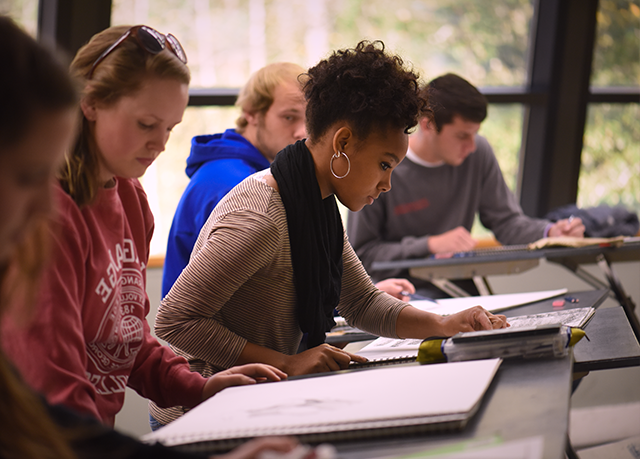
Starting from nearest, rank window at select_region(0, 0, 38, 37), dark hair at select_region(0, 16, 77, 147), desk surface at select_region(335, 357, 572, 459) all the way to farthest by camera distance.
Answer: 1. dark hair at select_region(0, 16, 77, 147)
2. desk surface at select_region(335, 357, 572, 459)
3. window at select_region(0, 0, 38, 37)

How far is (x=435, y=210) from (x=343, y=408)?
1889 millimetres

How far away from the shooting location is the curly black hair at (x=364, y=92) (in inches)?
48.2

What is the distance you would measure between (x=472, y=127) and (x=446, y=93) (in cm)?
17

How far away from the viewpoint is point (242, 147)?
73.2 inches

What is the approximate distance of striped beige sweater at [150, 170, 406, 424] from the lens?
112cm

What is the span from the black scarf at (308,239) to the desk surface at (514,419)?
45 centimetres

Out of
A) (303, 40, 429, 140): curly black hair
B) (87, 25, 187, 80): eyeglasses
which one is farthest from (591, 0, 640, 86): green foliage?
(87, 25, 187, 80): eyeglasses

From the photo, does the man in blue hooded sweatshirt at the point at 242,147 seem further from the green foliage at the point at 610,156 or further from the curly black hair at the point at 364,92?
the green foliage at the point at 610,156

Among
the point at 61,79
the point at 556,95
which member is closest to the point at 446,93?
the point at 556,95

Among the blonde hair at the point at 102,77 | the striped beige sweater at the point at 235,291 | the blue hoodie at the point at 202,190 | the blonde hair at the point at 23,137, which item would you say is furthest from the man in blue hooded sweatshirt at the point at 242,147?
the blonde hair at the point at 23,137

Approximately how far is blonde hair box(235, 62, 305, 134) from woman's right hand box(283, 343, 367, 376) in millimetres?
990

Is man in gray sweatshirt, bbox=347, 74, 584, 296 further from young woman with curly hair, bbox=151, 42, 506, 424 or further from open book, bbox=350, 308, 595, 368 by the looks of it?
young woman with curly hair, bbox=151, 42, 506, 424

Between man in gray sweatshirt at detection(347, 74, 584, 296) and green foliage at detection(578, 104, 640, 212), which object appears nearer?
man in gray sweatshirt at detection(347, 74, 584, 296)

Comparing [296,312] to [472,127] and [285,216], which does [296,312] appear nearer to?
[285,216]
